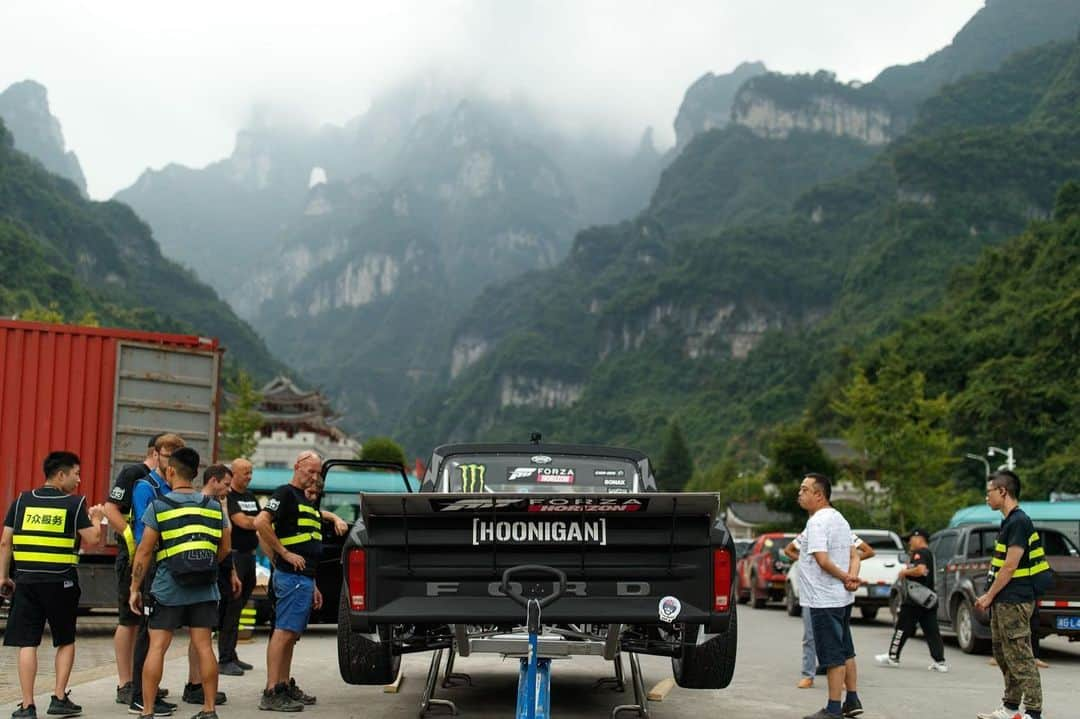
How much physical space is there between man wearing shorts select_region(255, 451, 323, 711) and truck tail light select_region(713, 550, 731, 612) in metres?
2.87

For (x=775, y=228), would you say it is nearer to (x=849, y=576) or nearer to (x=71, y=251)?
(x=71, y=251)

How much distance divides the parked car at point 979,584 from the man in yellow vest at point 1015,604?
5.71 metres

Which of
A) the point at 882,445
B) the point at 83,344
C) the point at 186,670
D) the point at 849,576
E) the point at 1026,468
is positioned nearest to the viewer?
the point at 849,576

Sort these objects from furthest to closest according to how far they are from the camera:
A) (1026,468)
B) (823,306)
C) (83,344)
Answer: (823,306) < (1026,468) < (83,344)

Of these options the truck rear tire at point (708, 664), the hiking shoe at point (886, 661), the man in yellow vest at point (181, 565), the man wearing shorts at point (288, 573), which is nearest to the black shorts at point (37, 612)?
the man in yellow vest at point (181, 565)

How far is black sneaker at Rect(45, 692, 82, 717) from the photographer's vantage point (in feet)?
24.7

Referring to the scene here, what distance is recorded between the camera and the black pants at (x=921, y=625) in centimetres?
1219

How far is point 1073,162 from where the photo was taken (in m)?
139

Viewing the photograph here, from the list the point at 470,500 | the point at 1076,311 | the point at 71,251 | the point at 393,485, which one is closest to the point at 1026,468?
the point at 1076,311

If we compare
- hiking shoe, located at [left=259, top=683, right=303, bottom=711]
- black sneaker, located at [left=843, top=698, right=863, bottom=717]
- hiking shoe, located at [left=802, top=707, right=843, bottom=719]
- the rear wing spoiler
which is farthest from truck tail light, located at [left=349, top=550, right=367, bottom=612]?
black sneaker, located at [left=843, top=698, right=863, bottom=717]

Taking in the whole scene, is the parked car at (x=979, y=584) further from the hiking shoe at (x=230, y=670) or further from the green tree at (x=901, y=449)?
the green tree at (x=901, y=449)

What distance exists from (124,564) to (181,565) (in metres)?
1.66

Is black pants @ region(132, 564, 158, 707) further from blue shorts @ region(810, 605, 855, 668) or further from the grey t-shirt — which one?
blue shorts @ region(810, 605, 855, 668)

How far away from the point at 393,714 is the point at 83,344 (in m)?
7.94
